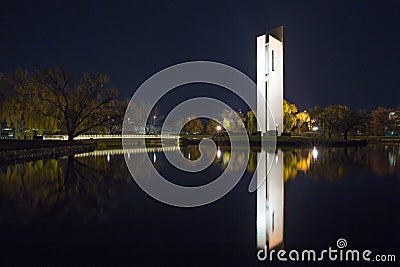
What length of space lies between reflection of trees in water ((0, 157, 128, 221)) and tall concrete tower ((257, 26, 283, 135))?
79.9ft

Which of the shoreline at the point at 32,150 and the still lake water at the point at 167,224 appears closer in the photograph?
the still lake water at the point at 167,224

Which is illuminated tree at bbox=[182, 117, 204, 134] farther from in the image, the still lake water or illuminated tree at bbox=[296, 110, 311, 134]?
the still lake water

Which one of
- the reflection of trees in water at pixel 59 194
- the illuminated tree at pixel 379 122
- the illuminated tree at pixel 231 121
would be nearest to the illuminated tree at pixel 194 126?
the illuminated tree at pixel 231 121

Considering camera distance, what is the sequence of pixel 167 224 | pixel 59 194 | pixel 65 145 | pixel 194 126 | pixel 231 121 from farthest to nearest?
pixel 194 126
pixel 231 121
pixel 65 145
pixel 59 194
pixel 167 224

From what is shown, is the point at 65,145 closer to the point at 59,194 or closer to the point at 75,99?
the point at 75,99

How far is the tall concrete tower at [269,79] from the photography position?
31391 millimetres

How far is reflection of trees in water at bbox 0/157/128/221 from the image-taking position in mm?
4677

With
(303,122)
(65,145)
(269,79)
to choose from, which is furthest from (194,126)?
(65,145)

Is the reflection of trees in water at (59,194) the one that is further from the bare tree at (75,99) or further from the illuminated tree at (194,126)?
the illuminated tree at (194,126)

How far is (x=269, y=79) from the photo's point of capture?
31.9 metres

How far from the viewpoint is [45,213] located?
15.3 ft

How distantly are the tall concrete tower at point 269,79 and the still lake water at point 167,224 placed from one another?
80.5 feet

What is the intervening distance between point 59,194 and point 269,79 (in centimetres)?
2846

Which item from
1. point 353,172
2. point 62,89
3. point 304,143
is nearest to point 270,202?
point 353,172
